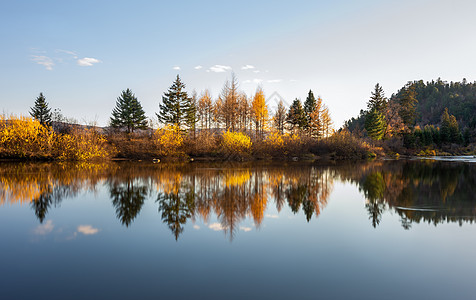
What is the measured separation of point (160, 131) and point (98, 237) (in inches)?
1251

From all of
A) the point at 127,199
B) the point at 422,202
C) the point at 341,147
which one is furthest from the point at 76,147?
the point at 341,147

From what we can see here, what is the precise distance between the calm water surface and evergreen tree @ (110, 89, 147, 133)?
3692 centimetres

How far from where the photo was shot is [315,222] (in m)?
7.61

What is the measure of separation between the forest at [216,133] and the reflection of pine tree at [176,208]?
82.0 feet

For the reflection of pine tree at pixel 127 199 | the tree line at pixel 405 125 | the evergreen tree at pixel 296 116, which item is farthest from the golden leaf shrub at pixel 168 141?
the tree line at pixel 405 125

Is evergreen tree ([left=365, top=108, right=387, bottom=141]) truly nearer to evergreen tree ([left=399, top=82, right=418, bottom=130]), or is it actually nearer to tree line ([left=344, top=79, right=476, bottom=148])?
tree line ([left=344, top=79, right=476, bottom=148])

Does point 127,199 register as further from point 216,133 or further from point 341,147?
point 341,147

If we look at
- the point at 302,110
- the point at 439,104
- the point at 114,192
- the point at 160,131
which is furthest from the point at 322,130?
the point at 439,104

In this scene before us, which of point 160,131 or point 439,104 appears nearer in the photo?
point 160,131

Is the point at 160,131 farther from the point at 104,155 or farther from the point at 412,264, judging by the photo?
the point at 412,264

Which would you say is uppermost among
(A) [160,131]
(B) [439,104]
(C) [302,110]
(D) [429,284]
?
(B) [439,104]

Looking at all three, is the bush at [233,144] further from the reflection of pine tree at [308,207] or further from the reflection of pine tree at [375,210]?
the reflection of pine tree at [375,210]

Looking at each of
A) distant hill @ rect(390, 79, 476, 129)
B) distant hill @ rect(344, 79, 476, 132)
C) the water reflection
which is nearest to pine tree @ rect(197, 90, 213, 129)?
the water reflection

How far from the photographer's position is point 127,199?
1041 cm
